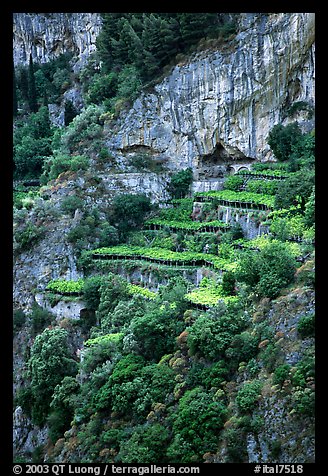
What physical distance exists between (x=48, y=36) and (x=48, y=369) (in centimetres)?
3520

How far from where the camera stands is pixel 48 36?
53.2m

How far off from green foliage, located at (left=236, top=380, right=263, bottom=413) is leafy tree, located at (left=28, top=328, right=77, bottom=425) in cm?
919

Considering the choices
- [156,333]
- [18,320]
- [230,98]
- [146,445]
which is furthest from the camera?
[230,98]

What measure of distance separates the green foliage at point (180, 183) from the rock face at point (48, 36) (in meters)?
16.7

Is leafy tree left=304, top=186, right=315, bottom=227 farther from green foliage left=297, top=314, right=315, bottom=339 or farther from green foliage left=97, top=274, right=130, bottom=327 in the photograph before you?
green foliage left=97, top=274, right=130, bottom=327

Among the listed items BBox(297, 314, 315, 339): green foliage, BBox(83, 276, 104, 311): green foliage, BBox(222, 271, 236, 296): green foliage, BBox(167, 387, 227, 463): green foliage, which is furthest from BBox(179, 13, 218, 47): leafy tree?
BBox(167, 387, 227, 463): green foliage

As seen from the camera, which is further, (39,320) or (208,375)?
(39,320)

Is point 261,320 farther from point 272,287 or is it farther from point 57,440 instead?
point 57,440

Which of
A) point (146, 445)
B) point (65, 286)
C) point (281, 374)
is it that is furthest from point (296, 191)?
point (146, 445)

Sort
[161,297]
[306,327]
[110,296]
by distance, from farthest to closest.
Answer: [110,296] < [161,297] < [306,327]

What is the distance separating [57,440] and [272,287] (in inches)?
394

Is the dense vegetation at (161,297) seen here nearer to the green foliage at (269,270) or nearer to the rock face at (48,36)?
the green foliage at (269,270)

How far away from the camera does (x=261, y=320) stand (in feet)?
72.4

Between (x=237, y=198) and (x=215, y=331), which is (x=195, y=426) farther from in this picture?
(x=237, y=198)
